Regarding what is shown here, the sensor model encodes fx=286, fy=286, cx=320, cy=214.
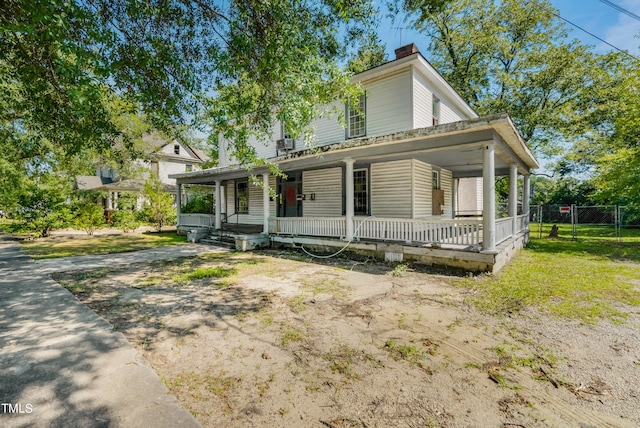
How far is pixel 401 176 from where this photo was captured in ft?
33.8

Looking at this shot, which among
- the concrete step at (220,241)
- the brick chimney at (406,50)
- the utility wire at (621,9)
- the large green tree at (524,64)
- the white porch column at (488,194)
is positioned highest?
the large green tree at (524,64)

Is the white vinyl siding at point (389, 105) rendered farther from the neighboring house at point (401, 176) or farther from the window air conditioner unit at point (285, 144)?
the window air conditioner unit at point (285, 144)

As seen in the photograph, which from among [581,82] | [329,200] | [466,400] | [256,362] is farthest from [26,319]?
[581,82]

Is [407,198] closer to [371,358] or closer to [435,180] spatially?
[435,180]

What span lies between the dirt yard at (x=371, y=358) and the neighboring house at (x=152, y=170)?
79.5 feet

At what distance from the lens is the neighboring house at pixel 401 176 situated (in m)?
7.20

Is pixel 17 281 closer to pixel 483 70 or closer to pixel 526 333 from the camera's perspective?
pixel 526 333

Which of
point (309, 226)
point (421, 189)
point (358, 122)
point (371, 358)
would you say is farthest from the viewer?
point (358, 122)

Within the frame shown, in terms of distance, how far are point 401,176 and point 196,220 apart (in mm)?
11401

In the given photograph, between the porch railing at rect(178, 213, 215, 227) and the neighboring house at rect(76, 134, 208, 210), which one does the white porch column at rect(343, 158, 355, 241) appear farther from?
the neighboring house at rect(76, 134, 208, 210)

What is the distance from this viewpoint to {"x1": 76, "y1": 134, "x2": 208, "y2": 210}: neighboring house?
26047 mm

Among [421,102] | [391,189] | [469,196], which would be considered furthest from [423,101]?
[469,196]

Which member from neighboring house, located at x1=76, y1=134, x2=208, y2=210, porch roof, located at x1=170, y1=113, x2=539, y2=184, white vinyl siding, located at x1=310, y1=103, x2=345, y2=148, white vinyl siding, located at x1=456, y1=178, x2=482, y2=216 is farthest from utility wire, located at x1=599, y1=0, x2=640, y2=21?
neighboring house, located at x1=76, y1=134, x2=208, y2=210

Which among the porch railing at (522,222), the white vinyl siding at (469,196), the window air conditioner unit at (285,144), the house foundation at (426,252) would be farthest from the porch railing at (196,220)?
the porch railing at (522,222)
